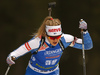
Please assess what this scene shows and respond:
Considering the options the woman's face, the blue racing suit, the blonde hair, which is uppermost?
the blonde hair

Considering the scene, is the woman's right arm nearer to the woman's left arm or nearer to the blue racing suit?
the blue racing suit

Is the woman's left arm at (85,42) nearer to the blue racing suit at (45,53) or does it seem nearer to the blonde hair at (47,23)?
the blue racing suit at (45,53)

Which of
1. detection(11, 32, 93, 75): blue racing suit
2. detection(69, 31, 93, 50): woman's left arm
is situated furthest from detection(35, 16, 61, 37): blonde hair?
detection(69, 31, 93, 50): woman's left arm

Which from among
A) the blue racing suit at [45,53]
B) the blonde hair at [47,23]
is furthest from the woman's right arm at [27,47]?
the blonde hair at [47,23]

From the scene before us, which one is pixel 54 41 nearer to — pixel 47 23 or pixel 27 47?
pixel 47 23

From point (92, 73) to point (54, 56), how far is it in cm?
387

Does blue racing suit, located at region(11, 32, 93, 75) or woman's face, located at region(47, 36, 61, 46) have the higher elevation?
woman's face, located at region(47, 36, 61, 46)

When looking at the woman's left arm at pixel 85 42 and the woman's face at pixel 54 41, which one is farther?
the woman's left arm at pixel 85 42

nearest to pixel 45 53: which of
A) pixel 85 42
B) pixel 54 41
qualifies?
pixel 54 41

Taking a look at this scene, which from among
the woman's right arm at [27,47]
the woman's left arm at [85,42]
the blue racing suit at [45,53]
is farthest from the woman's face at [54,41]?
the woman's left arm at [85,42]

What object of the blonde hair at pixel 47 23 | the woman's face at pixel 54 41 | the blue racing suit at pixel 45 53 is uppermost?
the blonde hair at pixel 47 23

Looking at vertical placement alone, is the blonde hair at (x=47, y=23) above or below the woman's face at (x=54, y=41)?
above

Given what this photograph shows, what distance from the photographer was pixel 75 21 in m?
8.91

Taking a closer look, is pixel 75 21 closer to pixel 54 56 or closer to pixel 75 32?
pixel 75 32
